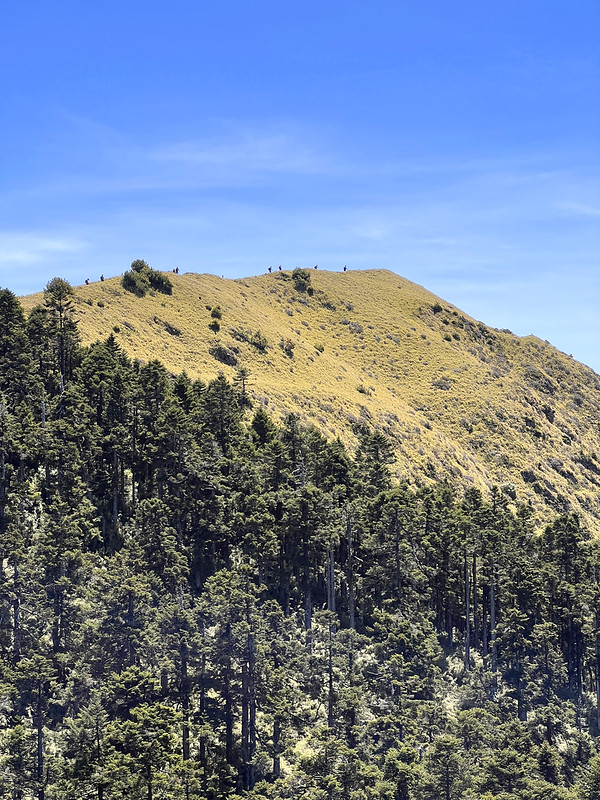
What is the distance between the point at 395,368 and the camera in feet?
519

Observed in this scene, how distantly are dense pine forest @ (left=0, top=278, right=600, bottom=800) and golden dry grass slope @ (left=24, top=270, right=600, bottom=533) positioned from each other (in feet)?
108

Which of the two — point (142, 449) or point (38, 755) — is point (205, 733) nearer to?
point (38, 755)

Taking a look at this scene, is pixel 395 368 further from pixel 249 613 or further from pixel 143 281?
pixel 249 613

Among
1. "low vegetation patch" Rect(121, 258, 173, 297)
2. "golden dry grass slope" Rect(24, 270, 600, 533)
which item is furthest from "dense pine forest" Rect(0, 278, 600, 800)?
"low vegetation patch" Rect(121, 258, 173, 297)

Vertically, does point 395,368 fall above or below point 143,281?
below

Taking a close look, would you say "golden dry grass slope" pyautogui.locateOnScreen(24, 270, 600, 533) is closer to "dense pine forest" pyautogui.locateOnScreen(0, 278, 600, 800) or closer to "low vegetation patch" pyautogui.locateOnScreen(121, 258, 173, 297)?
"low vegetation patch" pyautogui.locateOnScreen(121, 258, 173, 297)

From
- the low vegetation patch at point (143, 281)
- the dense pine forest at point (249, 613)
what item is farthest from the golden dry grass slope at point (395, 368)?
the dense pine forest at point (249, 613)

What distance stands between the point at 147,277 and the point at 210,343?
2355 centimetres

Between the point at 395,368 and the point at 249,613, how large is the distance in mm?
109845

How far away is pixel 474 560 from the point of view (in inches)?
2847

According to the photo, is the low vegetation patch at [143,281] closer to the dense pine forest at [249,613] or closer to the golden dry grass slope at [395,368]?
the golden dry grass slope at [395,368]

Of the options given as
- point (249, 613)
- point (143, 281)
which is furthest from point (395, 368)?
point (249, 613)

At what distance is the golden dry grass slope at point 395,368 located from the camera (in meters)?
118

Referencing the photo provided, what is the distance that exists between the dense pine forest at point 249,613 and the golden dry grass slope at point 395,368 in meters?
32.8
